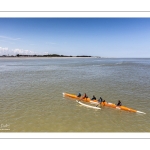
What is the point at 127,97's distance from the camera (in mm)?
21422

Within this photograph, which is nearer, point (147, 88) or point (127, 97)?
point (127, 97)

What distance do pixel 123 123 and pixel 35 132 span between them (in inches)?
337

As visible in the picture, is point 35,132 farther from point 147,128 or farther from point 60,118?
point 147,128
